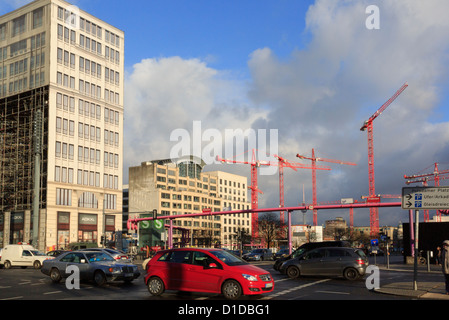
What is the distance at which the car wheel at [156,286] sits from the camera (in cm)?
1591

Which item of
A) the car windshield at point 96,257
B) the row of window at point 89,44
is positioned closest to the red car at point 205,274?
the car windshield at point 96,257

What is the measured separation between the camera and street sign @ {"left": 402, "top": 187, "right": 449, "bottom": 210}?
17.2 metres

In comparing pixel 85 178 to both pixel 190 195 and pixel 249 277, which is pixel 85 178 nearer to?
pixel 249 277

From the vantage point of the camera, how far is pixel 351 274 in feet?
74.9

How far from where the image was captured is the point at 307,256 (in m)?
24.1

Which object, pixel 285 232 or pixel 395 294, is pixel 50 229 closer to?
pixel 395 294

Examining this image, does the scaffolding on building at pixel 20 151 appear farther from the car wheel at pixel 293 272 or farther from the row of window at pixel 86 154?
the car wheel at pixel 293 272

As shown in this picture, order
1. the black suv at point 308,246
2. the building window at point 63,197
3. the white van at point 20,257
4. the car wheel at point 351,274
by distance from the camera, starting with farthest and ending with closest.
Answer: the building window at point 63,197
the white van at point 20,257
the black suv at point 308,246
the car wheel at point 351,274

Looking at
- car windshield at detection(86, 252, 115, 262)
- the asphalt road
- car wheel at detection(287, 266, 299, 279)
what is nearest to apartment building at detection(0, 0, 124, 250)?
car windshield at detection(86, 252, 115, 262)

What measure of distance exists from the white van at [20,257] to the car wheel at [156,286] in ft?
72.6

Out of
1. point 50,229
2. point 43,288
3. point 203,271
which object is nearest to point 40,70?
point 50,229

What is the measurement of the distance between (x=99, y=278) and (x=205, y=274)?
685 cm

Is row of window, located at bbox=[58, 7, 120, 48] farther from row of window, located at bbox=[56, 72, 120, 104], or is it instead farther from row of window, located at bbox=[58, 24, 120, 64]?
row of window, located at bbox=[56, 72, 120, 104]
